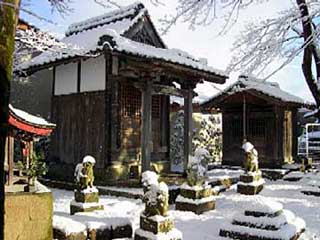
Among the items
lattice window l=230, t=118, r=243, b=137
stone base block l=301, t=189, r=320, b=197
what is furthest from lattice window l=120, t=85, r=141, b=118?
lattice window l=230, t=118, r=243, b=137

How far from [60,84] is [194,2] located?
9.21 meters

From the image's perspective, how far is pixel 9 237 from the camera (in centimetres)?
543

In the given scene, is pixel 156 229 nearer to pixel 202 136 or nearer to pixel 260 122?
pixel 260 122

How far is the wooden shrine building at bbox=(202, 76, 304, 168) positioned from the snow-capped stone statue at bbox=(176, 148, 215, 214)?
746cm

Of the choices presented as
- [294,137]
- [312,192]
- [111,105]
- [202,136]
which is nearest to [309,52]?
[312,192]

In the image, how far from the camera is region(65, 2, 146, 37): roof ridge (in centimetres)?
1344

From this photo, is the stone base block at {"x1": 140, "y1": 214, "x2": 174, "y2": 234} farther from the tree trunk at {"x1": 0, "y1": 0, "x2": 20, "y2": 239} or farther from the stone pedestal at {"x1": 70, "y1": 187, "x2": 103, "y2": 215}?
the tree trunk at {"x1": 0, "y1": 0, "x2": 20, "y2": 239}

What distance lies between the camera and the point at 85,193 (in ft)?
27.0

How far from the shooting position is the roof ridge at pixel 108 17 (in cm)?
1344

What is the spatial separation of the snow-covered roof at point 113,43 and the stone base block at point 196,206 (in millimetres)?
4136

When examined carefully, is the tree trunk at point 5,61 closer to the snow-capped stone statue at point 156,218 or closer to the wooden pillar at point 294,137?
the snow-capped stone statue at point 156,218

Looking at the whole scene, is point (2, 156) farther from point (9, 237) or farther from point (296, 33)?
point (296, 33)

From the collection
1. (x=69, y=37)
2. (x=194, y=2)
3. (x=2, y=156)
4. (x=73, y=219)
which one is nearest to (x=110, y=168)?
(x=73, y=219)

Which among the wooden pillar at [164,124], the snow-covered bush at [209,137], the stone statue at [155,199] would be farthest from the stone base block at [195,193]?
the snow-covered bush at [209,137]
